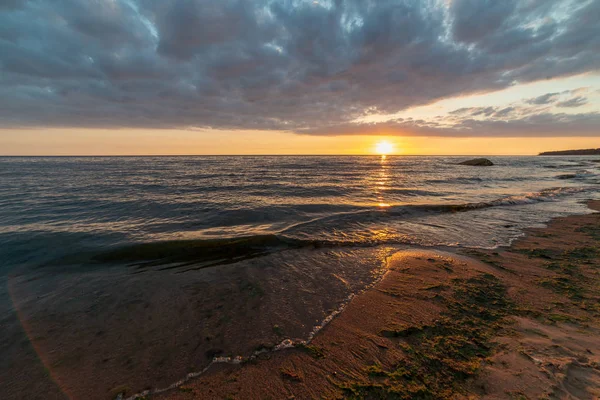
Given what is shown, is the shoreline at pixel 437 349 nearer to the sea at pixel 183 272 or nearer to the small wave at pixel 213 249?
the sea at pixel 183 272

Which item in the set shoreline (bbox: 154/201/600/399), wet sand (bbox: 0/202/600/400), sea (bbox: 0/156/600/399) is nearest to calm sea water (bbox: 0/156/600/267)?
sea (bbox: 0/156/600/399)

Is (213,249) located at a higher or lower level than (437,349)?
lower

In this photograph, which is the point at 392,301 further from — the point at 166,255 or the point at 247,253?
the point at 166,255

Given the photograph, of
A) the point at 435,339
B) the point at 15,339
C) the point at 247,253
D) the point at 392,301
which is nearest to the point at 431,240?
the point at 392,301

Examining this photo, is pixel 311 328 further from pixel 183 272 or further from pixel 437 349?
pixel 183 272

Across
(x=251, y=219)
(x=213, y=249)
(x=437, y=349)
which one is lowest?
(x=213, y=249)

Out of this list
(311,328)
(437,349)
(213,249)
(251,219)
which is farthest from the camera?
(251,219)

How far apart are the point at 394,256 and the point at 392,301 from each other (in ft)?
9.07

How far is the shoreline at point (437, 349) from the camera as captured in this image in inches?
121

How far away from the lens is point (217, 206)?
15.3 meters

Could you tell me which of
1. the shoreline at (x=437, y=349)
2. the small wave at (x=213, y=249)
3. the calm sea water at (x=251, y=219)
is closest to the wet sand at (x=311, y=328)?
the shoreline at (x=437, y=349)

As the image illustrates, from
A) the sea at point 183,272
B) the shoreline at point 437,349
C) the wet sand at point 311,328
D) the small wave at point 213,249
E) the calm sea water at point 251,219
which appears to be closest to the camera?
the shoreline at point 437,349

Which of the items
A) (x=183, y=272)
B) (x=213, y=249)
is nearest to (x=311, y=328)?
(x=183, y=272)

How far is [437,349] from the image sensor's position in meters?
3.68
